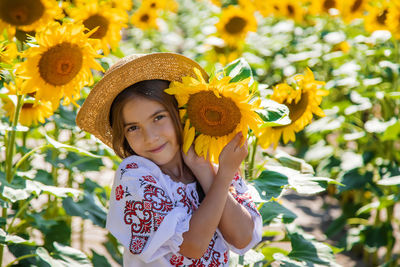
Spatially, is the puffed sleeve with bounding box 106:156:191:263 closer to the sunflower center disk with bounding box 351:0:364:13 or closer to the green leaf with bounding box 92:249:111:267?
the green leaf with bounding box 92:249:111:267

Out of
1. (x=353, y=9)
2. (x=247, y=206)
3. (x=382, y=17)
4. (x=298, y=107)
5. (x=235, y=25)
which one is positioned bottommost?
(x=247, y=206)

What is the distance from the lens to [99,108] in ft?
5.24

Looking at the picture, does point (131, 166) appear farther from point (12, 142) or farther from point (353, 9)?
point (353, 9)

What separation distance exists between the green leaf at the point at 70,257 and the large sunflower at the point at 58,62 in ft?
2.02

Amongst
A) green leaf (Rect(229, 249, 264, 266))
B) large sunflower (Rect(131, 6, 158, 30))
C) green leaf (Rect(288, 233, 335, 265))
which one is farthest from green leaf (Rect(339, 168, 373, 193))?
large sunflower (Rect(131, 6, 158, 30))

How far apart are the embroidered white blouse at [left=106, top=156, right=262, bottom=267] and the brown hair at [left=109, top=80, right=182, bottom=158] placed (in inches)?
3.9

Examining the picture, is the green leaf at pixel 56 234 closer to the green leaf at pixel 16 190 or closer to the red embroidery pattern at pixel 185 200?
the green leaf at pixel 16 190

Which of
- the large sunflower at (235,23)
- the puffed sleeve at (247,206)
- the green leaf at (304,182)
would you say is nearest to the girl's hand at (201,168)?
the puffed sleeve at (247,206)

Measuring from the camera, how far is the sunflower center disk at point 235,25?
388 cm

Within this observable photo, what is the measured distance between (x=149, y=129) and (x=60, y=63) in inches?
16.5

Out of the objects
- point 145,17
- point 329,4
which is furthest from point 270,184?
point 145,17

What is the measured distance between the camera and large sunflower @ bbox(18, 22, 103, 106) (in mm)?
Answer: 1672

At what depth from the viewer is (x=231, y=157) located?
1.48m

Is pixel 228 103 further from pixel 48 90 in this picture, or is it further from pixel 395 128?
pixel 395 128
